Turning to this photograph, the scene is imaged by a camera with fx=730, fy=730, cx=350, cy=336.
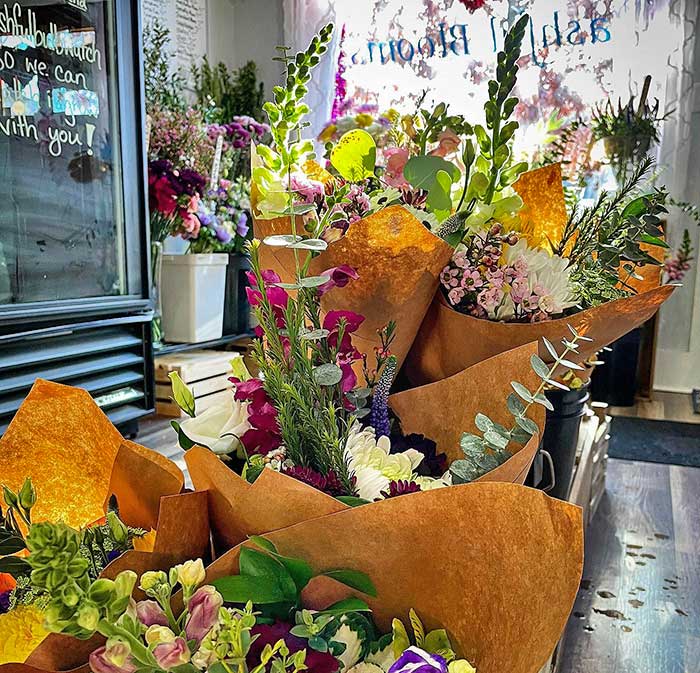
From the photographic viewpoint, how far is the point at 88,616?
26 centimetres

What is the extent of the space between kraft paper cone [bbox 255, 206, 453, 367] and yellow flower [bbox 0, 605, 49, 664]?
0.33 meters

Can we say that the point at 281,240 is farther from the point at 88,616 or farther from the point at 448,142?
the point at 448,142

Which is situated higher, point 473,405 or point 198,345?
point 473,405

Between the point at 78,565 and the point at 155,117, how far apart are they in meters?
2.86

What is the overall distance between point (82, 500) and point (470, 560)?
301 millimetres

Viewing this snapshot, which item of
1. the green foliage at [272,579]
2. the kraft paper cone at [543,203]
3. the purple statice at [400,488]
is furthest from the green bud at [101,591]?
the kraft paper cone at [543,203]

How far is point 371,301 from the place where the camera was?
0.64m

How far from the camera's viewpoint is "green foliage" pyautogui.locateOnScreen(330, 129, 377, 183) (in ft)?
2.33

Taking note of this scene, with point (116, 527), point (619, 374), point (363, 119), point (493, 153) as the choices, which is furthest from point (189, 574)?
point (619, 374)

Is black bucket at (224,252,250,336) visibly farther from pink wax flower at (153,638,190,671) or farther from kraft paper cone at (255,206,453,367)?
pink wax flower at (153,638,190,671)

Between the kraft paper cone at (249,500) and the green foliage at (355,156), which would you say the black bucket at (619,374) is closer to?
the green foliage at (355,156)

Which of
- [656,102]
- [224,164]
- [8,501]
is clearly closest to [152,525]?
[8,501]

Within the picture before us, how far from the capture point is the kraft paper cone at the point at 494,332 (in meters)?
0.66

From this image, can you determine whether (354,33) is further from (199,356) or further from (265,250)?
(265,250)
